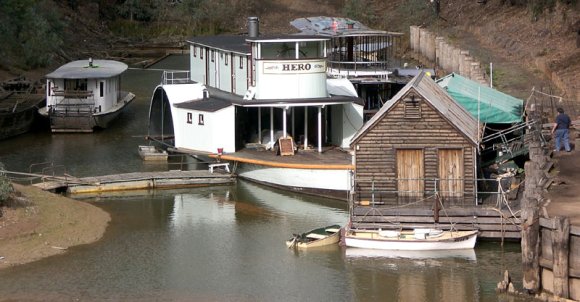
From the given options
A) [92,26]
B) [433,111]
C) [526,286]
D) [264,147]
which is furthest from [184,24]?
[526,286]

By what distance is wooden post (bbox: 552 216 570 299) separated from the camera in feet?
91.3

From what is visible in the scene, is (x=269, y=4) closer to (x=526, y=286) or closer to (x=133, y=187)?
(x=133, y=187)

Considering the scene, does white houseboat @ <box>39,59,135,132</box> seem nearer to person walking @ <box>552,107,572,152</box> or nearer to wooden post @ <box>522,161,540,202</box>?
person walking @ <box>552,107,572,152</box>

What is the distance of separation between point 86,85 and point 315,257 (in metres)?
27.6

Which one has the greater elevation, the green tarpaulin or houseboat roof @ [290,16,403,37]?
houseboat roof @ [290,16,403,37]

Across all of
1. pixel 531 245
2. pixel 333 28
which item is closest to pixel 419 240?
pixel 531 245

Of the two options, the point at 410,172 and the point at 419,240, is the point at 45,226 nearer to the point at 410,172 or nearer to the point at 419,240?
the point at 419,240

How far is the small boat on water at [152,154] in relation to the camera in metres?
49.2

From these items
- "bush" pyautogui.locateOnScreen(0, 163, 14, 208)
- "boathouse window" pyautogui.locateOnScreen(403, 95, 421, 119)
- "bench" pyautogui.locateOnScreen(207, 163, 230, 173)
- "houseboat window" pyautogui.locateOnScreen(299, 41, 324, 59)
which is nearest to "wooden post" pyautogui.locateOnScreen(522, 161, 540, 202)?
"boathouse window" pyautogui.locateOnScreen(403, 95, 421, 119)

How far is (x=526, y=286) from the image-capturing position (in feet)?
95.0

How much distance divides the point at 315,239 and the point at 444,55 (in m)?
33.5

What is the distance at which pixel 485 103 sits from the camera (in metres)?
43.3

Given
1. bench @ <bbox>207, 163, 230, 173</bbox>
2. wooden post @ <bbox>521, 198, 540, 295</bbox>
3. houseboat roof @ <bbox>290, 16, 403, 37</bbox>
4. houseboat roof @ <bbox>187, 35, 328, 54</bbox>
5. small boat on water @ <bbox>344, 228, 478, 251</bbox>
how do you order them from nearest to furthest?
wooden post @ <bbox>521, 198, 540, 295</bbox> < small boat on water @ <bbox>344, 228, 478, 251</bbox> < houseboat roof @ <bbox>187, 35, 328, 54</bbox> < bench @ <bbox>207, 163, 230, 173</bbox> < houseboat roof @ <bbox>290, 16, 403, 37</bbox>

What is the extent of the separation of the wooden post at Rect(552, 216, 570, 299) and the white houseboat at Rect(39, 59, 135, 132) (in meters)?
33.1
